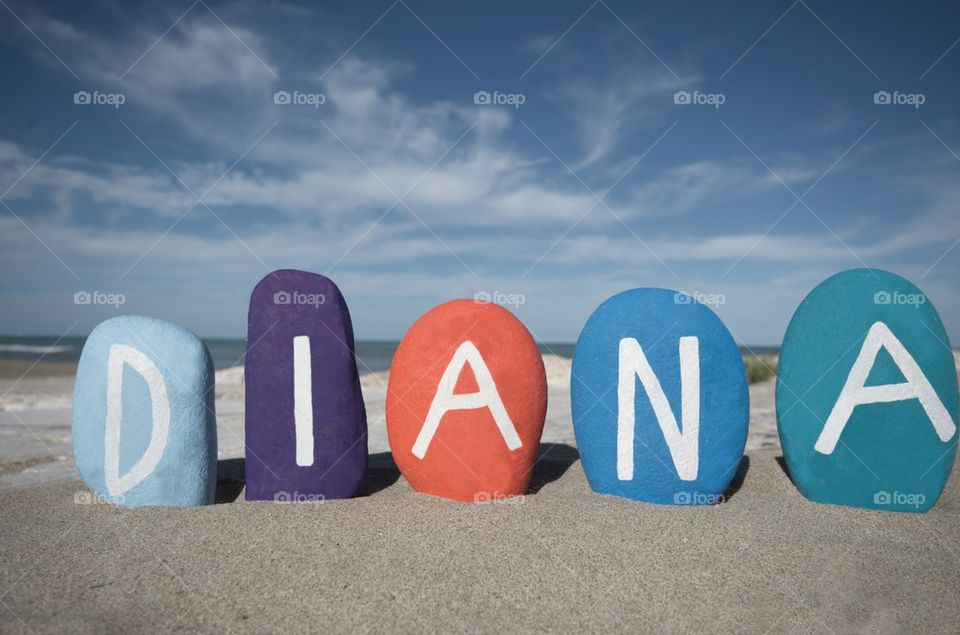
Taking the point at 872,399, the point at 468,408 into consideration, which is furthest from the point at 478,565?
the point at 872,399

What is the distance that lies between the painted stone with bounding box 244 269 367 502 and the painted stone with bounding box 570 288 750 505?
6.64 ft

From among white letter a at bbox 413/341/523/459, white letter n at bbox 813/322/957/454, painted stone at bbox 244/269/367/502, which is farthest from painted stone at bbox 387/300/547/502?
white letter n at bbox 813/322/957/454

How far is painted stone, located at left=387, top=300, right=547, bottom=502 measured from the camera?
476cm

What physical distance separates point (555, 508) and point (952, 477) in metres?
4.11

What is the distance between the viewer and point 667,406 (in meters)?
4.75

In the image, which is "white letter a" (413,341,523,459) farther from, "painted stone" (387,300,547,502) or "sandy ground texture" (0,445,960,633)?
"sandy ground texture" (0,445,960,633)

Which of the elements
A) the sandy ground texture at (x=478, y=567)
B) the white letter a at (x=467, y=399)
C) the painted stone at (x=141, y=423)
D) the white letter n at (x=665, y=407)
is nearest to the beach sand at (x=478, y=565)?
the sandy ground texture at (x=478, y=567)

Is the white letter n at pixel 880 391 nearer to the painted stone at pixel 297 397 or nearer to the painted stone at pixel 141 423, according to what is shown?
the painted stone at pixel 297 397

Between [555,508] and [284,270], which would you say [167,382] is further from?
[555,508]

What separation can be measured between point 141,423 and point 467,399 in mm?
2471

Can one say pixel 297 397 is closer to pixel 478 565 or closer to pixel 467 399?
pixel 467 399

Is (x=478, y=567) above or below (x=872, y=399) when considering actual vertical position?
below

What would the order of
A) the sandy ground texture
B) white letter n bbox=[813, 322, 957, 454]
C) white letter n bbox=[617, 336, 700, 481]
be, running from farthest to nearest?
white letter n bbox=[617, 336, 700, 481] < white letter n bbox=[813, 322, 957, 454] < the sandy ground texture

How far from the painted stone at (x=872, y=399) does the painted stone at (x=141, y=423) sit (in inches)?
182
